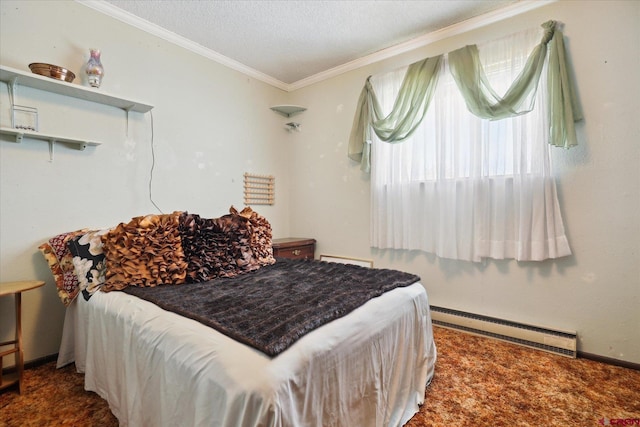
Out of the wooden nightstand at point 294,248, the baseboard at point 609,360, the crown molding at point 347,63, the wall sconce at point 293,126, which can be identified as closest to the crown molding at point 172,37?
the crown molding at point 347,63

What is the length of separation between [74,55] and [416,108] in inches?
106

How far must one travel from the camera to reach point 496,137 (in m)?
2.24

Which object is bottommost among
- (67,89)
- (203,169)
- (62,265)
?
(62,265)

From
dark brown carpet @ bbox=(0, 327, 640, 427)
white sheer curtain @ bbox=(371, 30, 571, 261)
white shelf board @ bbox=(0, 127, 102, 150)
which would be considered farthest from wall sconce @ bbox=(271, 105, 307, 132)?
dark brown carpet @ bbox=(0, 327, 640, 427)

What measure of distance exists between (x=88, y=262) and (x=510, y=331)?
2.96 m

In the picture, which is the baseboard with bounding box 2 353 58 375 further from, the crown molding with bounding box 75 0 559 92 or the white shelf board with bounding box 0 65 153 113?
the crown molding with bounding box 75 0 559 92

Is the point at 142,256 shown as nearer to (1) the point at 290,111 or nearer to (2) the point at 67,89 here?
(2) the point at 67,89

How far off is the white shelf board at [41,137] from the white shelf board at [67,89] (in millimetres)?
324

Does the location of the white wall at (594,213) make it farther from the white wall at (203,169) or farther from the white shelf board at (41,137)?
the white shelf board at (41,137)

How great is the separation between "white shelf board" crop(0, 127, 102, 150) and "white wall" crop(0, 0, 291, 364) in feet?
0.17

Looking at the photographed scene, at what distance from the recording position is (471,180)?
2.34m

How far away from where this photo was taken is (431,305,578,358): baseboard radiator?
1985mm

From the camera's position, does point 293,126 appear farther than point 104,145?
Yes

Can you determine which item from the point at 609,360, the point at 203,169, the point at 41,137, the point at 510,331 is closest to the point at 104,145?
the point at 41,137
